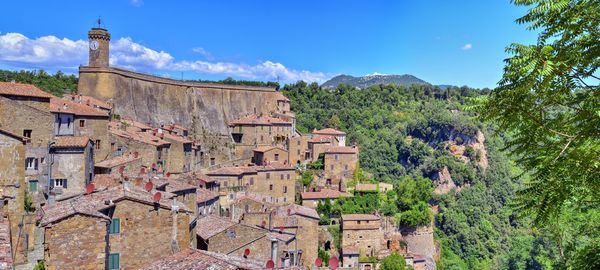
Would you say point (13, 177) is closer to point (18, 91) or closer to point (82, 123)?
point (18, 91)

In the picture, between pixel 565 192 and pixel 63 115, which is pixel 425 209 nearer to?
pixel 63 115

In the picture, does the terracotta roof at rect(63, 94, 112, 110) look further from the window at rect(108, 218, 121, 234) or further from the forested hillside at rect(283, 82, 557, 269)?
the window at rect(108, 218, 121, 234)

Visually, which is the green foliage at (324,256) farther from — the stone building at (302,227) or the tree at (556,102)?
the tree at (556,102)

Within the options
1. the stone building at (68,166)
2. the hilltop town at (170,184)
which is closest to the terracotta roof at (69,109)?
the hilltop town at (170,184)

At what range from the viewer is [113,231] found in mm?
16703

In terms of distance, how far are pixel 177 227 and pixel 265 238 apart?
8911mm

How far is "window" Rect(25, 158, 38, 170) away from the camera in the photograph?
1057 inches

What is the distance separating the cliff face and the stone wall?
1726 inches

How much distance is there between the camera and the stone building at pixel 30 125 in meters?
26.0

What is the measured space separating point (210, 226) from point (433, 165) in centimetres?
5727

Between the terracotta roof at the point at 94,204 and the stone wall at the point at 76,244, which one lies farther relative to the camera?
the terracotta roof at the point at 94,204

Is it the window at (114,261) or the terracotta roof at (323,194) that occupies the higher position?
the window at (114,261)

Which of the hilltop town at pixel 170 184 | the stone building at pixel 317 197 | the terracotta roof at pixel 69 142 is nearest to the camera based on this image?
the hilltop town at pixel 170 184

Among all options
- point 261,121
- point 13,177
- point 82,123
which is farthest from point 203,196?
point 261,121
